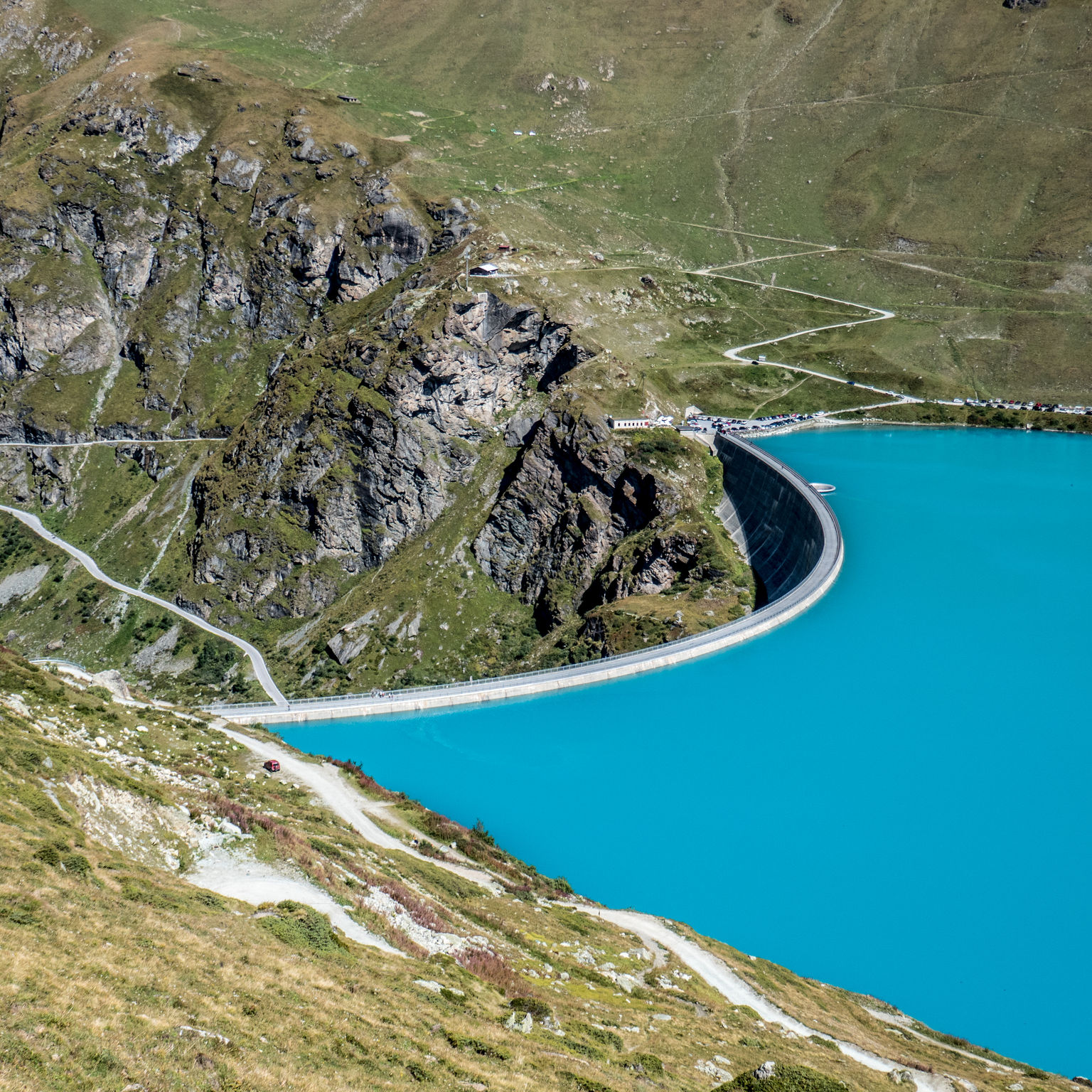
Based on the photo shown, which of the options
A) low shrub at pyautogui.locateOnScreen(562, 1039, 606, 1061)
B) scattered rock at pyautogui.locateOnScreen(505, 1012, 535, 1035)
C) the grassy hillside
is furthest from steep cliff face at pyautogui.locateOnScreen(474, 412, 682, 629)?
low shrub at pyautogui.locateOnScreen(562, 1039, 606, 1061)

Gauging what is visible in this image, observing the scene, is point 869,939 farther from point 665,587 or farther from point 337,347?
point 337,347

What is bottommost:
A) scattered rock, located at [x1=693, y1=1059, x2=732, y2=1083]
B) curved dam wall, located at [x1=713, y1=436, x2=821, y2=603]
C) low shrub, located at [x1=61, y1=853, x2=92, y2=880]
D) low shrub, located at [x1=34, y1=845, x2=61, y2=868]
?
scattered rock, located at [x1=693, y1=1059, x2=732, y2=1083]

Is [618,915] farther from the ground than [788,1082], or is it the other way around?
[788,1082]

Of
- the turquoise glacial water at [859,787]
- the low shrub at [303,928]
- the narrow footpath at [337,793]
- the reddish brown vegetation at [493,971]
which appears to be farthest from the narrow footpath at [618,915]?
the turquoise glacial water at [859,787]

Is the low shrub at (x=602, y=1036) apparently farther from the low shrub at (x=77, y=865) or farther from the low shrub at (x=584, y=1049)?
the low shrub at (x=77, y=865)

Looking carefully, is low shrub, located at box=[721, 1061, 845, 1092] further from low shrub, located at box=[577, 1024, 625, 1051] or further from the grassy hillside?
low shrub, located at box=[577, 1024, 625, 1051]

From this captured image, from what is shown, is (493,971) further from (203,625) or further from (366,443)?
(203,625)

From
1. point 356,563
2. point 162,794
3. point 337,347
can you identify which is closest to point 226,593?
point 356,563

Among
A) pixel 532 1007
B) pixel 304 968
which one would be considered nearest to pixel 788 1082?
pixel 532 1007
